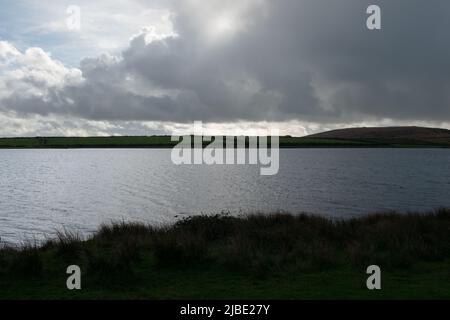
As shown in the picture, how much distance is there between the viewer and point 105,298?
11828mm

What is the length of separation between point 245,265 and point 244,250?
1.33 m

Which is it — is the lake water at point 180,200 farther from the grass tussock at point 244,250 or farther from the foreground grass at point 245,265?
the foreground grass at point 245,265

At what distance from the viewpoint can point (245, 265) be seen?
590 inches

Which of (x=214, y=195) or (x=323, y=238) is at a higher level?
(x=214, y=195)

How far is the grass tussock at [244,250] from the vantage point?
48.2ft

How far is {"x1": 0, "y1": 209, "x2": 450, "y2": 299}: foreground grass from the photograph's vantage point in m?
12.4

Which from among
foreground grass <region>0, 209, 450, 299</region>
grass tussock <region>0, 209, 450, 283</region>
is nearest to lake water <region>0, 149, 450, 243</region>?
grass tussock <region>0, 209, 450, 283</region>

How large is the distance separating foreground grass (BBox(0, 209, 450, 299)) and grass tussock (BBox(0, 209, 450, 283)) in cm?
4

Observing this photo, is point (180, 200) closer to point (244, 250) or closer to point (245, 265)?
point (244, 250)

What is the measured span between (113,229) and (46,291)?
1015 cm
